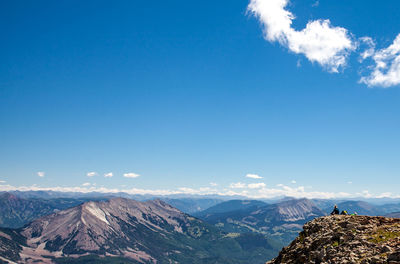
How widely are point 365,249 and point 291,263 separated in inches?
473

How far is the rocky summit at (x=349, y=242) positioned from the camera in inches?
1320

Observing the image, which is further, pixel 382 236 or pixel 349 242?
pixel 349 242

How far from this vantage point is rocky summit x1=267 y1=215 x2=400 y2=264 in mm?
33531

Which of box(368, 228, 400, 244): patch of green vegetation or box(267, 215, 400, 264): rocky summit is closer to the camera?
box(267, 215, 400, 264): rocky summit

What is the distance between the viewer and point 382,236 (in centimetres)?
3612

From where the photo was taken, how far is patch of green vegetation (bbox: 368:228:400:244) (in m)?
35.5

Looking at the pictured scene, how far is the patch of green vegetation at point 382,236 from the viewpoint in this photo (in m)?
35.5

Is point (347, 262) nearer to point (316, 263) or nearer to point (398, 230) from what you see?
point (316, 263)

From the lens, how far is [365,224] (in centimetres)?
4056

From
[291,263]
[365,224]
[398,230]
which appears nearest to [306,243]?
[291,263]

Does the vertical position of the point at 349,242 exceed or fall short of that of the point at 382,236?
it falls short

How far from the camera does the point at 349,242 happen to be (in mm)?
37938

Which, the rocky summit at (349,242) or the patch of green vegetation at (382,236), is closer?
the rocky summit at (349,242)

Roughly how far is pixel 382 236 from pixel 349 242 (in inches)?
152
